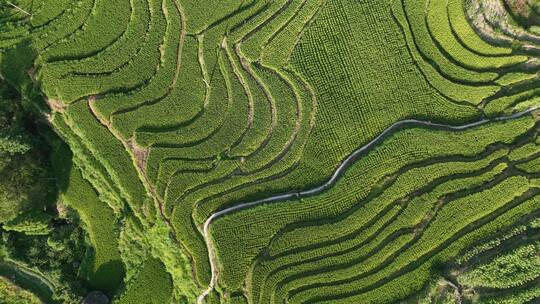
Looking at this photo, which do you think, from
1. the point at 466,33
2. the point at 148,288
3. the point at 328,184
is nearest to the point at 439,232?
the point at 328,184

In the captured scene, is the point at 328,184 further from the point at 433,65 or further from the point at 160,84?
the point at 160,84

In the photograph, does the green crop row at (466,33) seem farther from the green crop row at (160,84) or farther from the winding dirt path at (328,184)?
the green crop row at (160,84)

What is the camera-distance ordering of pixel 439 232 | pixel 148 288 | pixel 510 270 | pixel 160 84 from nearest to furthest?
pixel 510 270 → pixel 439 232 → pixel 160 84 → pixel 148 288

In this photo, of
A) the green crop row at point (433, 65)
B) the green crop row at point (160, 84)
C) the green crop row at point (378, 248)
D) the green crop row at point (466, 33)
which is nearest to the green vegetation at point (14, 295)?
the green crop row at point (160, 84)

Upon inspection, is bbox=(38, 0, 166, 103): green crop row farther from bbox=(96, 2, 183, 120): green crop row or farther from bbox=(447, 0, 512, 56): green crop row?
bbox=(447, 0, 512, 56): green crop row

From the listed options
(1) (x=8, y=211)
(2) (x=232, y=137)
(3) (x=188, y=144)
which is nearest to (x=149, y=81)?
(3) (x=188, y=144)
